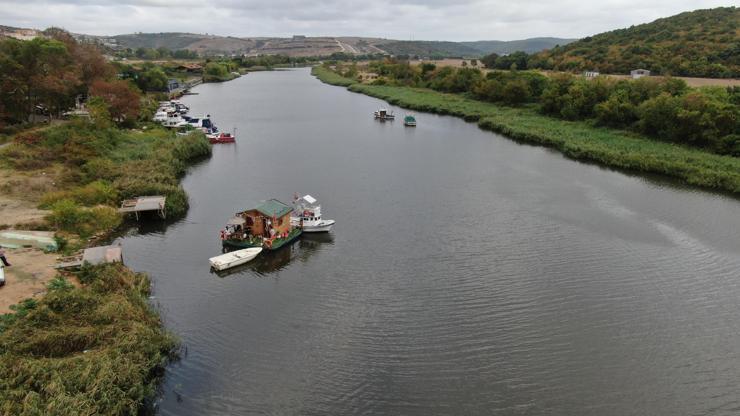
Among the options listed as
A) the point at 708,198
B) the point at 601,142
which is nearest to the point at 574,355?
the point at 708,198

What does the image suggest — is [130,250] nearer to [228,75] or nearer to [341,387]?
[341,387]

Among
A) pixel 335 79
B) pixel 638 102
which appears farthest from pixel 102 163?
pixel 335 79

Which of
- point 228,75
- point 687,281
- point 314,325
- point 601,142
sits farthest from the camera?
point 228,75

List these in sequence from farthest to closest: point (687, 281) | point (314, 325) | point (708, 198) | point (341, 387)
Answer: point (708, 198)
point (687, 281)
point (314, 325)
point (341, 387)

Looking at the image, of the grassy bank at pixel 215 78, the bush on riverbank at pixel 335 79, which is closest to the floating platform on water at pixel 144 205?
the bush on riverbank at pixel 335 79

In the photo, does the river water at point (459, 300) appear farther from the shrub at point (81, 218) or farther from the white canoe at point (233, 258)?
the shrub at point (81, 218)

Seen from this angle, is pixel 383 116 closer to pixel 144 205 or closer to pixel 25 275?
pixel 144 205
